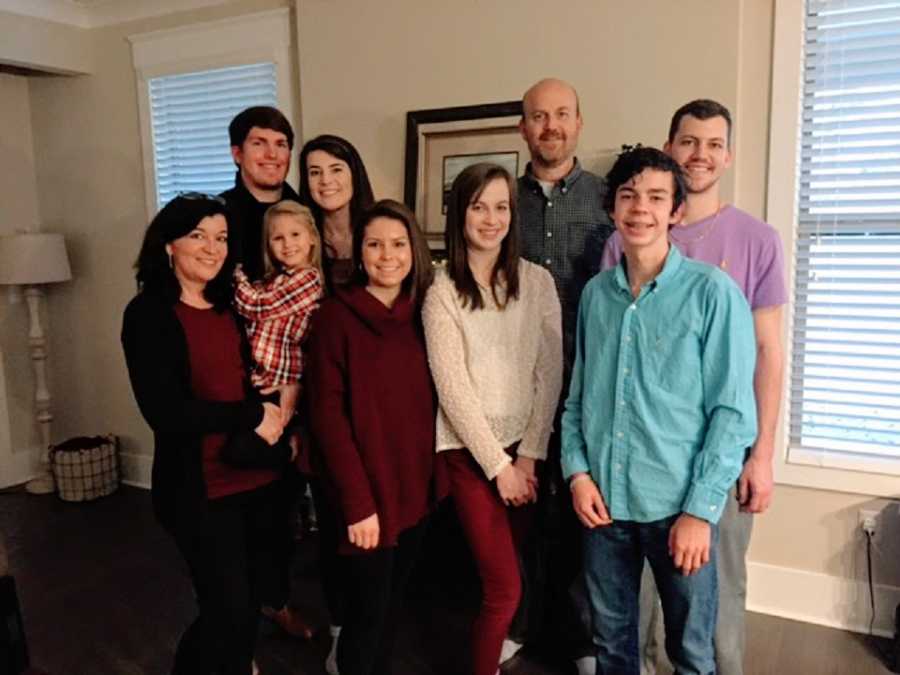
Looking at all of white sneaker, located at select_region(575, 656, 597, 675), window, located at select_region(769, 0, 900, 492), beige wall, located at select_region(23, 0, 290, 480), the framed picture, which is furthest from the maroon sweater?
beige wall, located at select_region(23, 0, 290, 480)

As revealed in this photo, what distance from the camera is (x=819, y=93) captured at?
251 centimetres

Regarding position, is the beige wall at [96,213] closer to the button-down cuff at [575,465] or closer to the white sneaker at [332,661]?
the white sneaker at [332,661]

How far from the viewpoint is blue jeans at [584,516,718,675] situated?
1604 millimetres

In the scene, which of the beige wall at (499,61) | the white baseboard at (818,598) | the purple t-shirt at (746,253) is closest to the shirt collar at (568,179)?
the purple t-shirt at (746,253)

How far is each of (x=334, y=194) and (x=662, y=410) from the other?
123cm

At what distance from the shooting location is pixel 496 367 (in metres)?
1.94

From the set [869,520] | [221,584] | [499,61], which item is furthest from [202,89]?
[869,520]

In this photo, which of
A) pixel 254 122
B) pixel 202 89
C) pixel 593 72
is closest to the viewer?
pixel 254 122

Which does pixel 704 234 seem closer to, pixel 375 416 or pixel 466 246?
pixel 466 246

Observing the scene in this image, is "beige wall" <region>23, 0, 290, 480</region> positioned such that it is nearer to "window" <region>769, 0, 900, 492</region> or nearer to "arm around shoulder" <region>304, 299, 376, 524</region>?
"arm around shoulder" <region>304, 299, 376, 524</region>

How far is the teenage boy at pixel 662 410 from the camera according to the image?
1528 millimetres

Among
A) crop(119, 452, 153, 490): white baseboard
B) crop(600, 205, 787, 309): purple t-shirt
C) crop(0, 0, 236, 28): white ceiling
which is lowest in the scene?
crop(119, 452, 153, 490): white baseboard

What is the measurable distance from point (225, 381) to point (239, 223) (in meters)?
0.61

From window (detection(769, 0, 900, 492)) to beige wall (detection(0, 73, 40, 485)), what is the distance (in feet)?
13.1
